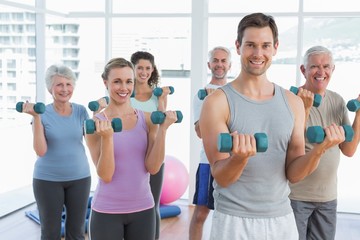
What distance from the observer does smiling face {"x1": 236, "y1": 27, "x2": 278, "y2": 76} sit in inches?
56.1

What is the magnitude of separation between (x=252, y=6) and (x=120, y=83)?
2503mm

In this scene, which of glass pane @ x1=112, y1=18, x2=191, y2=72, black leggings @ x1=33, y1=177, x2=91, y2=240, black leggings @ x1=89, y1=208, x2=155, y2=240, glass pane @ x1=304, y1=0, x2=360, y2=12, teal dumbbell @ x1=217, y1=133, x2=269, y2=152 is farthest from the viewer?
glass pane @ x1=112, y1=18, x2=191, y2=72

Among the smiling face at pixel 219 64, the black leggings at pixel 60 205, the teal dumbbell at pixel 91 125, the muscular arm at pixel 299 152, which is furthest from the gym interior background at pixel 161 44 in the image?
the muscular arm at pixel 299 152

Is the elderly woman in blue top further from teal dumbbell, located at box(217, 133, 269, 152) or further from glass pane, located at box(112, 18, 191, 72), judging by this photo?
glass pane, located at box(112, 18, 191, 72)

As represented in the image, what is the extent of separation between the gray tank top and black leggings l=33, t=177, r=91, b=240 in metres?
1.24

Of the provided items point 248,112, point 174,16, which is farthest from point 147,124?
point 174,16

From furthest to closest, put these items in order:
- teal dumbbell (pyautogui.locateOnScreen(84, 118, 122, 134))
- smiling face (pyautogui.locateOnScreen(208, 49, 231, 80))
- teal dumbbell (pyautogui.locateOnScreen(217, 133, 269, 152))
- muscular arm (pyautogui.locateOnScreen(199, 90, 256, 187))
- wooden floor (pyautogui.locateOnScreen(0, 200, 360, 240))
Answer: wooden floor (pyautogui.locateOnScreen(0, 200, 360, 240)), smiling face (pyautogui.locateOnScreen(208, 49, 231, 80)), teal dumbbell (pyautogui.locateOnScreen(84, 118, 122, 134)), muscular arm (pyautogui.locateOnScreen(199, 90, 256, 187)), teal dumbbell (pyautogui.locateOnScreen(217, 133, 269, 152))

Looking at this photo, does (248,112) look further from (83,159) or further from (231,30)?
(231,30)

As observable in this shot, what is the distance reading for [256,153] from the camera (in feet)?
4.62

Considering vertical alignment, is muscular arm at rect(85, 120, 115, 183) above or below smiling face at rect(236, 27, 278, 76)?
below

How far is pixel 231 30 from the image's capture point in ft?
13.9

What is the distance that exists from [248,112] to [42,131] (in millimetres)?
1397

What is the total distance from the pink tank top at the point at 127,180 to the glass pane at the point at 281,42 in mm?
→ 2426

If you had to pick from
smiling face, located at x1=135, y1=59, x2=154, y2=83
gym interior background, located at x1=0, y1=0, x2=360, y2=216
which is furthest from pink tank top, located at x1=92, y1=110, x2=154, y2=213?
gym interior background, located at x1=0, y1=0, x2=360, y2=216
